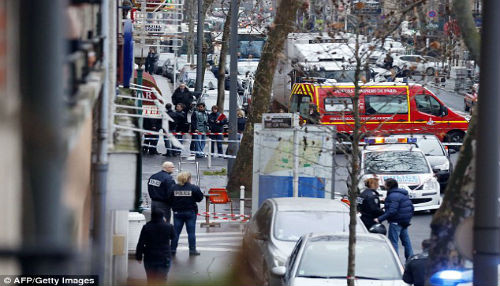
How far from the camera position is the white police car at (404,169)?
20484 mm

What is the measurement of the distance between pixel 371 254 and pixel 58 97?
9.55 m

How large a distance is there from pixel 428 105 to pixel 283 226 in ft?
65.5

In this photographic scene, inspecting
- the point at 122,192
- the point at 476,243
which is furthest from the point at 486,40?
the point at 122,192

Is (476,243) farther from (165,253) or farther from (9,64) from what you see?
(165,253)

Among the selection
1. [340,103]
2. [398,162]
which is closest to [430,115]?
[398,162]

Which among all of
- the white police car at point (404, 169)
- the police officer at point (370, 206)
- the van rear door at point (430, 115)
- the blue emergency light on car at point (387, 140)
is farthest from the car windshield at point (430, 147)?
the police officer at point (370, 206)

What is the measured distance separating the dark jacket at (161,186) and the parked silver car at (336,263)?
14.1ft

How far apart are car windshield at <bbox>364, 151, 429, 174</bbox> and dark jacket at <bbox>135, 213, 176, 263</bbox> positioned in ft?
30.9

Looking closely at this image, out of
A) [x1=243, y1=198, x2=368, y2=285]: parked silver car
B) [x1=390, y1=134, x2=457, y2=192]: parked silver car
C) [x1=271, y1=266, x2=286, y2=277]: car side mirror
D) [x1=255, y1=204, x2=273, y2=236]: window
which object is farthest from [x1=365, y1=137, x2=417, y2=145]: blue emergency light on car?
[x1=271, y1=266, x2=286, y2=277]: car side mirror

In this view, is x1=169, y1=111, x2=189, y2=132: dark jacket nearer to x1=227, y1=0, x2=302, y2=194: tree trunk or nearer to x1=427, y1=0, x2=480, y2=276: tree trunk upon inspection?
x1=227, y1=0, x2=302, y2=194: tree trunk

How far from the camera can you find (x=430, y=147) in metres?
24.9

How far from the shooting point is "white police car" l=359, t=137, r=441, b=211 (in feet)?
67.2

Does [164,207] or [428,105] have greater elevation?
[428,105]

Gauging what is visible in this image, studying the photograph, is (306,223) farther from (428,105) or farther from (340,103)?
(428,105)
